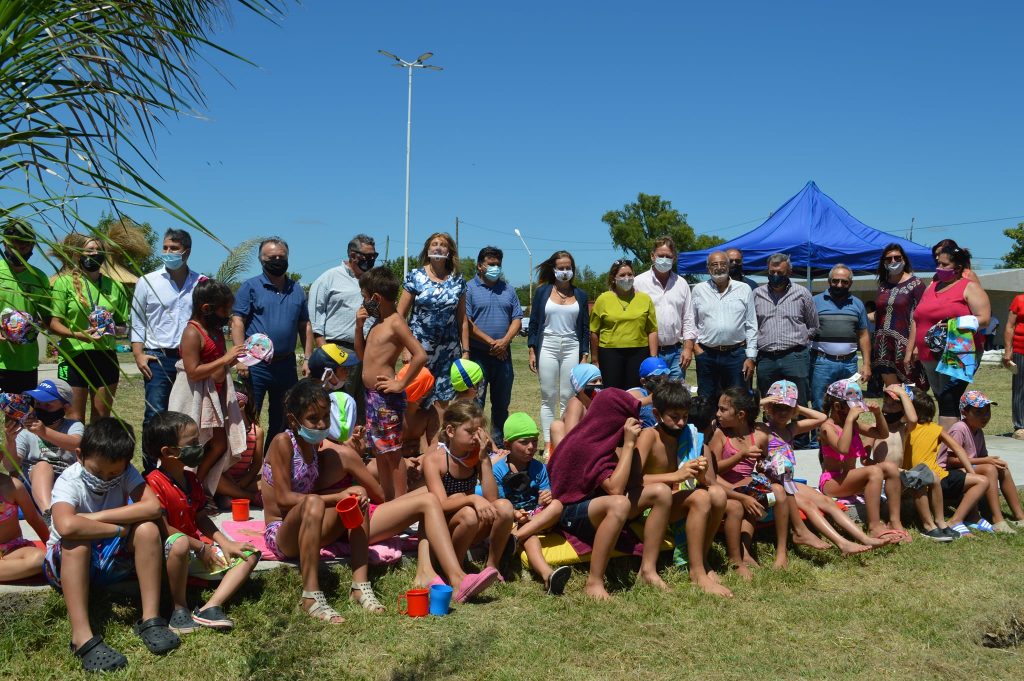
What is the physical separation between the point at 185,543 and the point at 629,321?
4.49 m

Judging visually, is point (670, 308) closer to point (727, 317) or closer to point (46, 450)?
point (727, 317)

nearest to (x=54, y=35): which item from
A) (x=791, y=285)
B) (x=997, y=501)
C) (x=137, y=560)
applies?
(x=137, y=560)

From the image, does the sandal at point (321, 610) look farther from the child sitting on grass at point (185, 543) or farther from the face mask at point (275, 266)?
the face mask at point (275, 266)

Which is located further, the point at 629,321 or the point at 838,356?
the point at 838,356

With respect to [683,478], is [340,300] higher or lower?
higher

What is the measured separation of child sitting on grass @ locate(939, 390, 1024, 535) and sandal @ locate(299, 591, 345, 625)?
15.0 feet

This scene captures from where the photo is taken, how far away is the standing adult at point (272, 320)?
6.61 m

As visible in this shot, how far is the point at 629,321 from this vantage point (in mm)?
7707

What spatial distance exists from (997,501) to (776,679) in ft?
11.5

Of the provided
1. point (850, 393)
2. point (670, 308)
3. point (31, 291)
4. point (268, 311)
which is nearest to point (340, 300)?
point (268, 311)

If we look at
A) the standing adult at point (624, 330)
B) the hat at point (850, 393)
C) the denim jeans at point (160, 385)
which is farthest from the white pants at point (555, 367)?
the denim jeans at point (160, 385)

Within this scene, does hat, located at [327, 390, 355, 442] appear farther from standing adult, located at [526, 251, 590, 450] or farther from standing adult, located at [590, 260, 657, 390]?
standing adult, located at [590, 260, 657, 390]

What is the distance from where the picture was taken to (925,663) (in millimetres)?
4156

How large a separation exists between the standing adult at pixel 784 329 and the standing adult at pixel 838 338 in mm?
196
